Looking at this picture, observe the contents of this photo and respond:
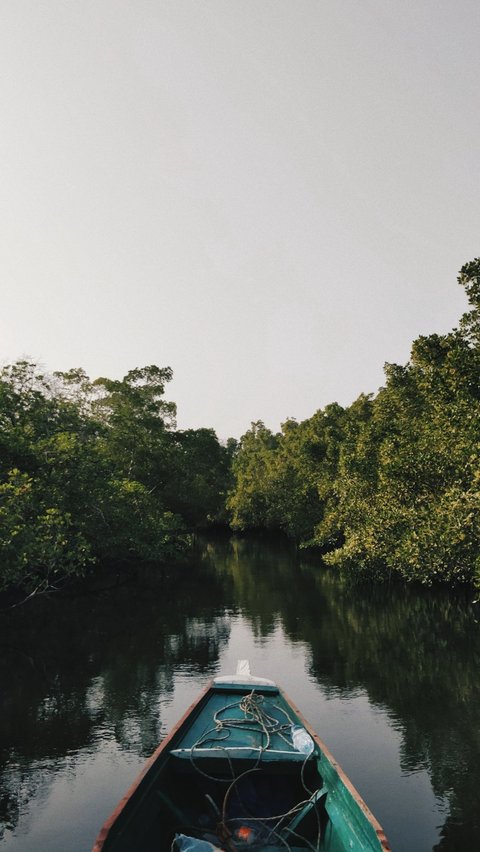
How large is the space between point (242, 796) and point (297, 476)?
52.0 m

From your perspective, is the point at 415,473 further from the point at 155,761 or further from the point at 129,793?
the point at 129,793

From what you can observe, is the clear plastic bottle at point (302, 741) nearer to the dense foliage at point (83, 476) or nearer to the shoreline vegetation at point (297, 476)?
the shoreline vegetation at point (297, 476)

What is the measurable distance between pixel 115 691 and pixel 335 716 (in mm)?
6174

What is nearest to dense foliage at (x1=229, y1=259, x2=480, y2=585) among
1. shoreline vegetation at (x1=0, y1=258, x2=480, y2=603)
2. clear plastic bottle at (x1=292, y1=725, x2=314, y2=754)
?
shoreline vegetation at (x1=0, y1=258, x2=480, y2=603)

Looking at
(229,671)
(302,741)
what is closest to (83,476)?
(229,671)

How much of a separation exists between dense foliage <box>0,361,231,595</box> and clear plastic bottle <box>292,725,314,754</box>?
42.8 feet

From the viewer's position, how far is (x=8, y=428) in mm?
27719

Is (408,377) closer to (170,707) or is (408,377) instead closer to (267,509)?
(170,707)

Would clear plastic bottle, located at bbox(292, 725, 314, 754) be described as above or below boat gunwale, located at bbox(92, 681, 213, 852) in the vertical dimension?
below

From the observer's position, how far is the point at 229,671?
18500 millimetres

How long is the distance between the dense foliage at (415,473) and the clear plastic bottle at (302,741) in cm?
918

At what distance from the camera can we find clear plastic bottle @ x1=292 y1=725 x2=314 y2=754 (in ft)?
30.8

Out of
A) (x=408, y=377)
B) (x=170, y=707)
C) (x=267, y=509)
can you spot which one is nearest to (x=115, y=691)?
(x=170, y=707)

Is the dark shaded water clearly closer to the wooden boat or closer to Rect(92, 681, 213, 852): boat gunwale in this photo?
the wooden boat
